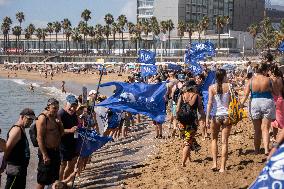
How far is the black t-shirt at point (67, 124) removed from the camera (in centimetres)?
913

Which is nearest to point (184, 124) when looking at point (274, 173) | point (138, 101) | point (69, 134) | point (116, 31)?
point (69, 134)

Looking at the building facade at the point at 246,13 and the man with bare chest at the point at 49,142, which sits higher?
the building facade at the point at 246,13

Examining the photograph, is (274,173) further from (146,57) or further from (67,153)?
(146,57)

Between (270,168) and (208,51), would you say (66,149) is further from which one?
(208,51)

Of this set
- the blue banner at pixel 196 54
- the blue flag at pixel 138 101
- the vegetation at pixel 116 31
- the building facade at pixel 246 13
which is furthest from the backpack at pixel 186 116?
the building facade at pixel 246 13

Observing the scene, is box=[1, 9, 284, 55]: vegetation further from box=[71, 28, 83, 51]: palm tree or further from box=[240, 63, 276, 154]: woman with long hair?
box=[240, 63, 276, 154]: woman with long hair

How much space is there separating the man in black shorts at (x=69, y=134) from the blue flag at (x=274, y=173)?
5.71 meters

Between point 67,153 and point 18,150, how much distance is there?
6.67 ft

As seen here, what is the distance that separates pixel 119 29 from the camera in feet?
412

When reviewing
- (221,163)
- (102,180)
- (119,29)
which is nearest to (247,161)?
(221,163)

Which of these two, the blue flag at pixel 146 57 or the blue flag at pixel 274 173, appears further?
the blue flag at pixel 146 57

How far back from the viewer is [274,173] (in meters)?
3.67

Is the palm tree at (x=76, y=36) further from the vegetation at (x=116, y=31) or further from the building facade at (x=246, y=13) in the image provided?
the building facade at (x=246, y=13)

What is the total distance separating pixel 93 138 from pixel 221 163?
2939 mm
